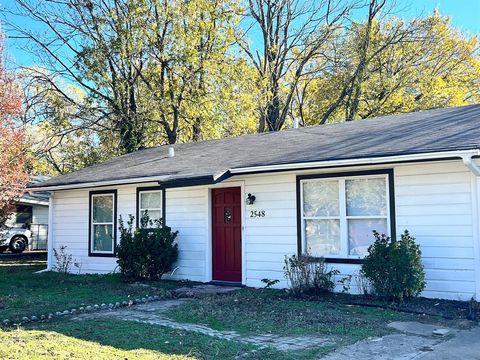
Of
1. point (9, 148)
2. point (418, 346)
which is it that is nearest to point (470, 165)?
point (418, 346)

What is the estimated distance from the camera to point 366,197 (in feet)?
29.8

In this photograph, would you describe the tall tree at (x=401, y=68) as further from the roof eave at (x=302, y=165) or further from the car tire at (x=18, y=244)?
the car tire at (x=18, y=244)

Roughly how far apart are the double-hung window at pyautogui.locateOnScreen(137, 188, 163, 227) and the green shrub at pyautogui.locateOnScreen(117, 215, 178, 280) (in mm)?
793

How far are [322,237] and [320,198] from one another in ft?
2.49

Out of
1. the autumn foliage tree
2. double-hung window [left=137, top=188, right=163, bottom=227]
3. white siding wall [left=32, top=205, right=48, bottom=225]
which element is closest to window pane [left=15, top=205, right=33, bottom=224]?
white siding wall [left=32, top=205, right=48, bottom=225]

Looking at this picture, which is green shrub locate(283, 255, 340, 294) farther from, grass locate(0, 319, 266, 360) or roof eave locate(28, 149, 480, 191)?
grass locate(0, 319, 266, 360)

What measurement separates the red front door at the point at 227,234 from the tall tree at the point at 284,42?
1329 centimetres

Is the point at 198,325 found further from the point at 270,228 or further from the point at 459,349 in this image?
the point at 270,228

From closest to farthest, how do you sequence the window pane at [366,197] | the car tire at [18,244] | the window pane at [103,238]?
the window pane at [366,197]
the window pane at [103,238]
the car tire at [18,244]

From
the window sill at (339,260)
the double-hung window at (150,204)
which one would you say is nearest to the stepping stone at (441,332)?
the window sill at (339,260)

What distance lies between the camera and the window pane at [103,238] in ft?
Answer: 43.4

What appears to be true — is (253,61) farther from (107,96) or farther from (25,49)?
(25,49)

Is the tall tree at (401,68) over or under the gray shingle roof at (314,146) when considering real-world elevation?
over

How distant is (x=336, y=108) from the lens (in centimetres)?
2470
